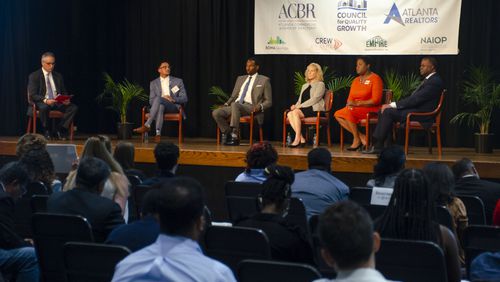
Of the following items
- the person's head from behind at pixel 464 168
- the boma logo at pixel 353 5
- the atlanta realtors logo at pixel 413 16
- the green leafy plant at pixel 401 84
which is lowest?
the person's head from behind at pixel 464 168

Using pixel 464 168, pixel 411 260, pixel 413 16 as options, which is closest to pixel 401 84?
Result: pixel 413 16

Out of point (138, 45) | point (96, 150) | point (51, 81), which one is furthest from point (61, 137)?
point (96, 150)

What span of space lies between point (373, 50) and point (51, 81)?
4.23m

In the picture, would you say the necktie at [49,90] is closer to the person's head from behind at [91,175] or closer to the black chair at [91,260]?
the person's head from behind at [91,175]

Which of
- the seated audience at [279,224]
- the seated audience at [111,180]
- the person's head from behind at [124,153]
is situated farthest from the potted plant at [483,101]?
the seated audience at [279,224]

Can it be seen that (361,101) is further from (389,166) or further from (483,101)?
(389,166)

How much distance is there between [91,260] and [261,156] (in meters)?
2.56

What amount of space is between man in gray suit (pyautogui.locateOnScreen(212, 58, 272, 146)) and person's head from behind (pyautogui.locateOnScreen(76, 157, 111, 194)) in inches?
223

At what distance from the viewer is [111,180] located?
4.48m

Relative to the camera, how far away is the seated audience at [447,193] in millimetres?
4039

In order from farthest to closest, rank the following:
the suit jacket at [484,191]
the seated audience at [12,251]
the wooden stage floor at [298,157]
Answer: the wooden stage floor at [298,157] < the suit jacket at [484,191] < the seated audience at [12,251]

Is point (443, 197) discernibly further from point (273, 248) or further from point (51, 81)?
point (51, 81)

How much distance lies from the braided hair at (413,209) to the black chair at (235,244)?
53cm

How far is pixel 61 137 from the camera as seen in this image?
10.4m
